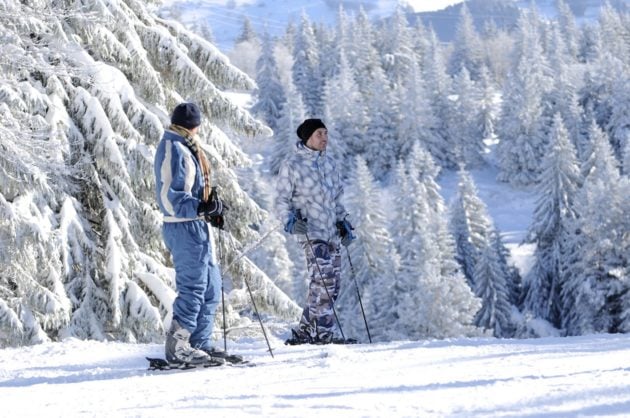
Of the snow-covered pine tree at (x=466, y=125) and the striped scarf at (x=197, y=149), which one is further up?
the striped scarf at (x=197, y=149)

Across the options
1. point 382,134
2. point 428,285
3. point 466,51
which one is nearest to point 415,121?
point 382,134

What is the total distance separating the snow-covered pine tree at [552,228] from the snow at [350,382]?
3518 cm

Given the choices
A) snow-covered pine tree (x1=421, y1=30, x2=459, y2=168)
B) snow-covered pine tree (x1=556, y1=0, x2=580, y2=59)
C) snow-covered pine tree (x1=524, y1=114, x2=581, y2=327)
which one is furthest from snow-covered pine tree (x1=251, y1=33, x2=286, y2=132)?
snow-covered pine tree (x1=556, y1=0, x2=580, y2=59)

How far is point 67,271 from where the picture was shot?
33.8 feet

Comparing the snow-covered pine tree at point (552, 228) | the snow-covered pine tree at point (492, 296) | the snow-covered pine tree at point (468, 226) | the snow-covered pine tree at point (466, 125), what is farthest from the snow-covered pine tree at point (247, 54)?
the snow-covered pine tree at point (492, 296)

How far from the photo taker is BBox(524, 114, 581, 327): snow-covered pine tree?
1665 inches

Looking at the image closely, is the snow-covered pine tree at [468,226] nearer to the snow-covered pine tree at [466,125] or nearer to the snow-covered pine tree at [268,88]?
the snow-covered pine tree at [466,125]

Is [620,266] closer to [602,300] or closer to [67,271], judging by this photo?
[602,300]

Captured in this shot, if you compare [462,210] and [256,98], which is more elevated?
[256,98]

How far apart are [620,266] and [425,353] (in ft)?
106

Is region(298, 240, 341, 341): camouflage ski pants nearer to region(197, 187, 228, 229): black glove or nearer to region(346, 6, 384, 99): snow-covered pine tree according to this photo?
region(197, 187, 228, 229): black glove

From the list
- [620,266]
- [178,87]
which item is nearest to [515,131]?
[620,266]

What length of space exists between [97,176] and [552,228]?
38.2 m

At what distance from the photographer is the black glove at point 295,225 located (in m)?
6.75
